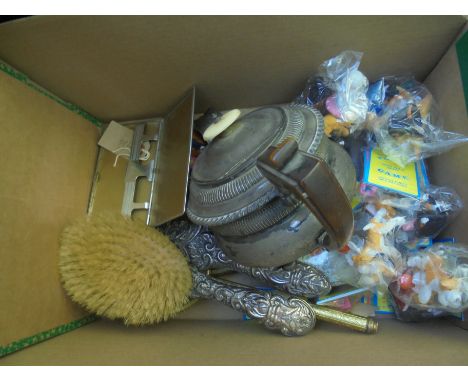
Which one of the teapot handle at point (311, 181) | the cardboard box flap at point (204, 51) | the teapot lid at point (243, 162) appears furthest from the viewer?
the cardboard box flap at point (204, 51)

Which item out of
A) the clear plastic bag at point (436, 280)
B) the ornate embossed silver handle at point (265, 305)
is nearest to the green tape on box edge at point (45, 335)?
the ornate embossed silver handle at point (265, 305)

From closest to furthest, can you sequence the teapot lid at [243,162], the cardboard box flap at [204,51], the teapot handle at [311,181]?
the teapot handle at [311,181], the teapot lid at [243,162], the cardboard box flap at [204,51]

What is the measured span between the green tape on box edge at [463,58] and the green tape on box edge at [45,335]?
88cm

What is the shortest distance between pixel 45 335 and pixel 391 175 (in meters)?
0.72

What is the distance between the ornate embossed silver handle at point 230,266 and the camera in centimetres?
66

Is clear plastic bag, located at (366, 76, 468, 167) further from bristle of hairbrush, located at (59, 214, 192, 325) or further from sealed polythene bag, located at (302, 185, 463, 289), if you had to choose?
bristle of hairbrush, located at (59, 214, 192, 325)

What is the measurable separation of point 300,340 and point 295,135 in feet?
1.18

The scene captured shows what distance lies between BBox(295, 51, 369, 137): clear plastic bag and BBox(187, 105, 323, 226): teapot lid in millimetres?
112

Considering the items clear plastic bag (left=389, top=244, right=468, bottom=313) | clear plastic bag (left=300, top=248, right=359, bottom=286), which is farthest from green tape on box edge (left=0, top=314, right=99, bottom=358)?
clear plastic bag (left=389, top=244, right=468, bottom=313)

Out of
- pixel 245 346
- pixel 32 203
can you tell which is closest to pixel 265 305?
pixel 245 346

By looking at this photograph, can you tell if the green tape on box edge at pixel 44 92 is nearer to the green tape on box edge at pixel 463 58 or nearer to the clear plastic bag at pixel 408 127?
the clear plastic bag at pixel 408 127

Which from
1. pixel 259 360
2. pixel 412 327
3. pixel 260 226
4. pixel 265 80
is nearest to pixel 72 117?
pixel 265 80

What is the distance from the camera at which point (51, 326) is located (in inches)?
26.2

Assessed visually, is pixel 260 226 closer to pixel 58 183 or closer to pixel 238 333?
pixel 238 333
